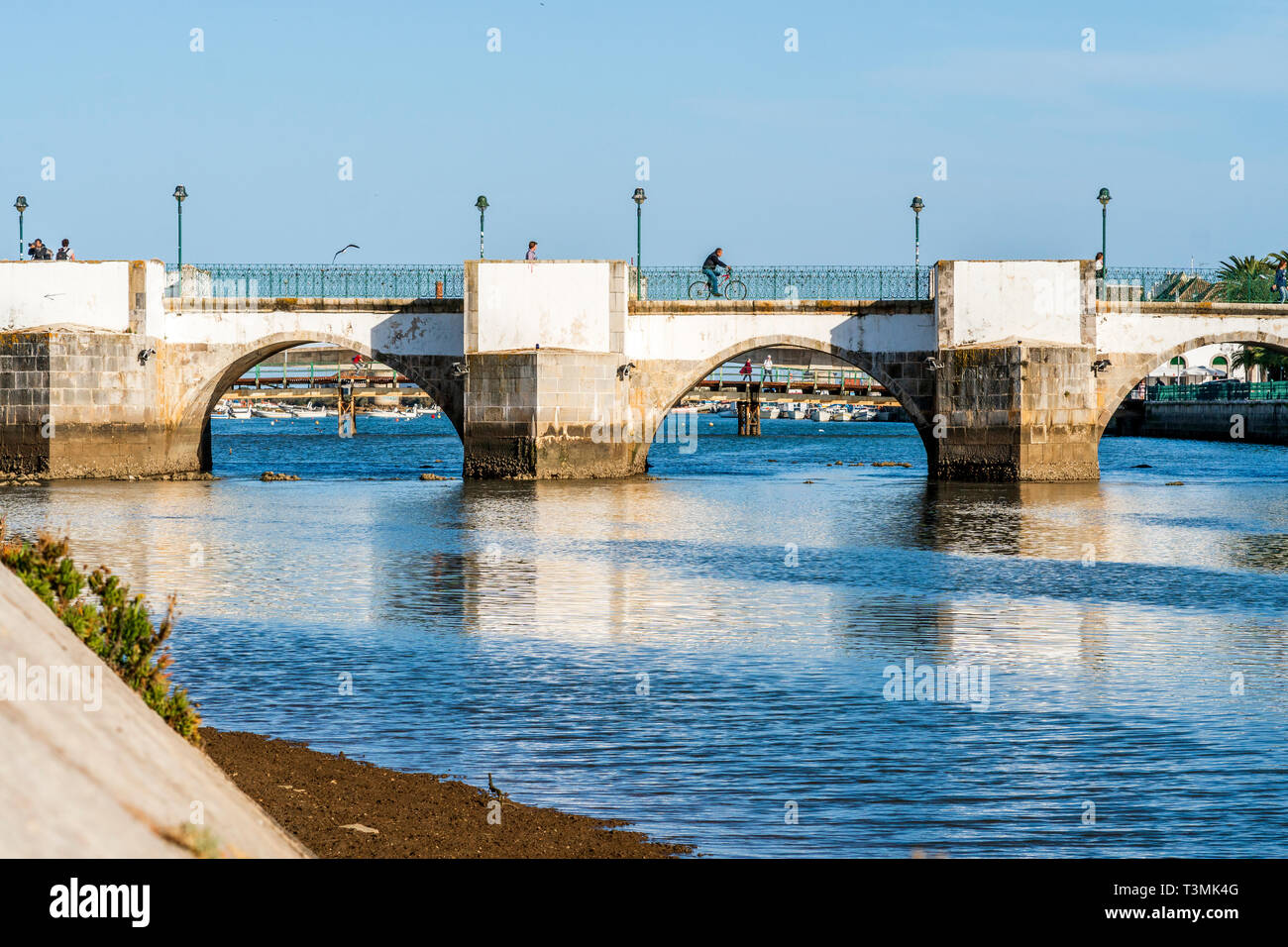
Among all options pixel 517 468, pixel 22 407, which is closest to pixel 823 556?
pixel 517 468

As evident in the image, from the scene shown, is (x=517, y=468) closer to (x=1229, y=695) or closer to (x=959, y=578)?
(x=959, y=578)

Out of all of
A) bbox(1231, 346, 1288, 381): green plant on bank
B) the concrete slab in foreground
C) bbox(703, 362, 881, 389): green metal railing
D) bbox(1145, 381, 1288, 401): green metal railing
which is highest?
bbox(703, 362, 881, 389): green metal railing

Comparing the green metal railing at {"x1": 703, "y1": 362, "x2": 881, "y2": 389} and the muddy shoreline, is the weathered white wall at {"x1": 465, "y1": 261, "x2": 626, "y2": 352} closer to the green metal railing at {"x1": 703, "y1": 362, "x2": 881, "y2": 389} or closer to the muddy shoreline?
the muddy shoreline

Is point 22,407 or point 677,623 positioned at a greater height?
point 22,407

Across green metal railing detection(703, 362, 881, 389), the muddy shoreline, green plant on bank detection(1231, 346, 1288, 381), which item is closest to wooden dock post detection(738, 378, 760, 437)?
green metal railing detection(703, 362, 881, 389)

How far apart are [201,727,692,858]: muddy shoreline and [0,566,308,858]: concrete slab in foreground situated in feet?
6.55

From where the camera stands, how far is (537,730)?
1126 centimetres

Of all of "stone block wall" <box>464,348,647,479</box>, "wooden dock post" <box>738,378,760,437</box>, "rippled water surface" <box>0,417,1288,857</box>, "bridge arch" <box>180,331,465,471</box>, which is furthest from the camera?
"wooden dock post" <box>738,378,760,437</box>

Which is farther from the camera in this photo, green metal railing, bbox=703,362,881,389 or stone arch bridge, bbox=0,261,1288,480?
green metal railing, bbox=703,362,881,389

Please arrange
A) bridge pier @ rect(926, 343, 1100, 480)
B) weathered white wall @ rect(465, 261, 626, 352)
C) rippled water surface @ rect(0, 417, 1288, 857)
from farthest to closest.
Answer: weathered white wall @ rect(465, 261, 626, 352), bridge pier @ rect(926, 343, 1100, 480), rippled water surface @ rect(0, 417, 1288, 857)

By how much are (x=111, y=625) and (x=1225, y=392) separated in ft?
284

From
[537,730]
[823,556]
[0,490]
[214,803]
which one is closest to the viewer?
[214,803]

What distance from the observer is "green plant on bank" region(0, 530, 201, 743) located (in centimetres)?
769
